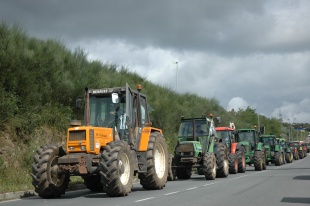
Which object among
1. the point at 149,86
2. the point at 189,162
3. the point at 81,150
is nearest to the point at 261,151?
the point at 189,162

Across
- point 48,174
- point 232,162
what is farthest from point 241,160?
point 48,174

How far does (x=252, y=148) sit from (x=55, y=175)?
19318mm

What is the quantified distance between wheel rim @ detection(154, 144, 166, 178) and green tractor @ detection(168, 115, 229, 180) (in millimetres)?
4120

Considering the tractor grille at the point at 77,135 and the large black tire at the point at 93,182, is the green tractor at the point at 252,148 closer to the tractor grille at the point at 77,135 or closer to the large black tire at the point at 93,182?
the large black tire at the point at 93,182

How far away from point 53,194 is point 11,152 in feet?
19.9

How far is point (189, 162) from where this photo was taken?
65.7 feet

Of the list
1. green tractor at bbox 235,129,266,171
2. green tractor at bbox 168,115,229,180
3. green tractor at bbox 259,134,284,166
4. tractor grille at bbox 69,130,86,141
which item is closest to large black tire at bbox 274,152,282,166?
green tractor at bbox 259,134,284,166

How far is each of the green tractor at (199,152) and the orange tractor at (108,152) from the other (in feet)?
14.6

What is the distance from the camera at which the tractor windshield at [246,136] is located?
98.5 feet

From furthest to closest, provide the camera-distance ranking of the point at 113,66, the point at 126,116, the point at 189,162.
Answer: the point at 113,66
the point at 189,162
the point at 126,116

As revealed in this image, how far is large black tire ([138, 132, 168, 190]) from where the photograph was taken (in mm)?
14367

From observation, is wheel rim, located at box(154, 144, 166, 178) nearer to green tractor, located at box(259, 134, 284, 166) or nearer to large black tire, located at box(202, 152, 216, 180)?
large black tire, located at box(202, 152, 216, 180)

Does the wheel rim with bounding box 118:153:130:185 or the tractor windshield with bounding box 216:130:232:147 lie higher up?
the tractor windshield with bounding box 216:130:232:147

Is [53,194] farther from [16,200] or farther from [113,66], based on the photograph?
[113,66]
